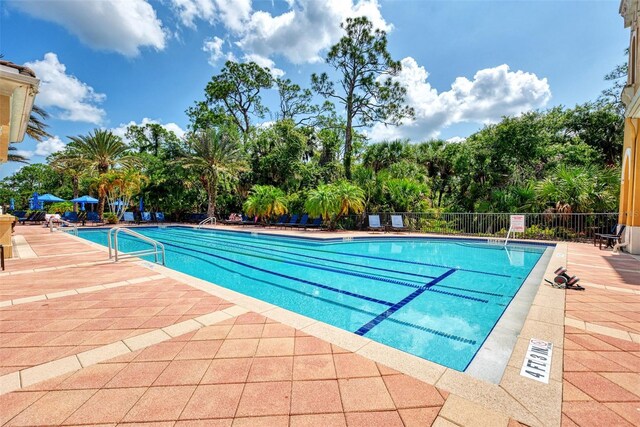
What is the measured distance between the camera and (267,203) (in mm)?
17891

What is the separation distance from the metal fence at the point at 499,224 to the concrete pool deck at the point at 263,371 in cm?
912

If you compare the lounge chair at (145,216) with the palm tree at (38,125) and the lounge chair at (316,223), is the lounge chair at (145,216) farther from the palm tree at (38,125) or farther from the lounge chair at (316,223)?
the lounge chair at (316,223)

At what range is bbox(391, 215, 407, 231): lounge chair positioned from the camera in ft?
47.5

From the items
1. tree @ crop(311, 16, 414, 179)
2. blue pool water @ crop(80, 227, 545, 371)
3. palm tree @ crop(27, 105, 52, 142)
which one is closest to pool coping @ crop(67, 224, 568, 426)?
blue pool water @ crop(80, 227, 545, 371)

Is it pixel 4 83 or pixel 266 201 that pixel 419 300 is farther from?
pixel 266 201

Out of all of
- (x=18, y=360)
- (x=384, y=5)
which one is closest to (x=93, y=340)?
(x=18, y=360)

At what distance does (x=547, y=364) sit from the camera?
7.32 ft

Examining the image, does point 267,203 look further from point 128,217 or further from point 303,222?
point 128,217

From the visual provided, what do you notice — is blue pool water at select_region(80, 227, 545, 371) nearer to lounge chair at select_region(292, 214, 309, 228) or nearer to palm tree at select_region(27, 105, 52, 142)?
lounge chair at select_region(292, 214, 309, 228)

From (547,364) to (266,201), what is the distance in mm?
16625

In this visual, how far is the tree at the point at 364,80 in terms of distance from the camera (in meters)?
21.0

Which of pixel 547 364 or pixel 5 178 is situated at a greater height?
pixel 5 178

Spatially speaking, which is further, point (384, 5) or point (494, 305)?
point (384, 5)

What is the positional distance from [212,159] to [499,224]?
18.4 m
